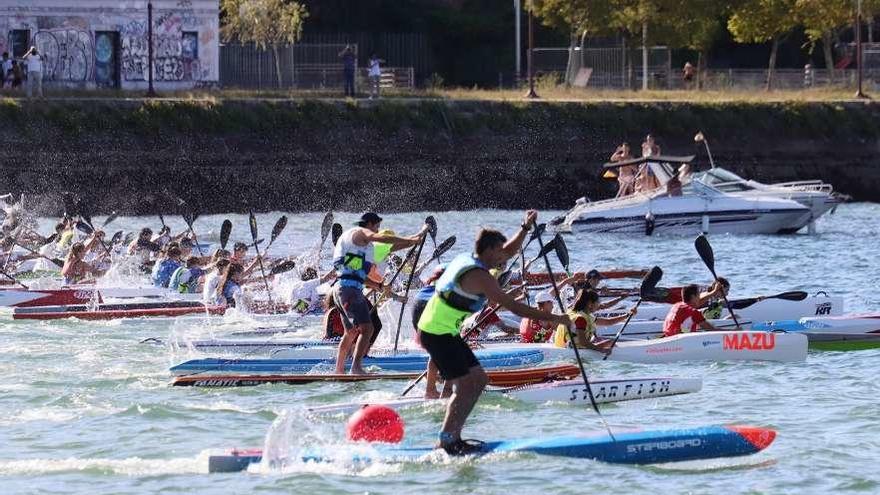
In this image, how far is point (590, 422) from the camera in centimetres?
1561

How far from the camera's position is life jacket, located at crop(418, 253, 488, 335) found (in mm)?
12938

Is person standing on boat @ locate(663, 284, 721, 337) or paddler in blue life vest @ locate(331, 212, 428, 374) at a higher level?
paddler in blue life vest @ locate(331, 212, 428, 374)

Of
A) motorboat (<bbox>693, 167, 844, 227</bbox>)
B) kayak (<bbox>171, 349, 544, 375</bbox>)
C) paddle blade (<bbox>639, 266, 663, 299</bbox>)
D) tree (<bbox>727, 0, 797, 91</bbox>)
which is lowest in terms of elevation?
kayak (<bbox>171, 349, 544, 375</bbox>)

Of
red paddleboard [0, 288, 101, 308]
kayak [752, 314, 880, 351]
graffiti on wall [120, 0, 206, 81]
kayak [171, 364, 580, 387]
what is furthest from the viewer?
graffiti on wall [120, 0, 206, 81]

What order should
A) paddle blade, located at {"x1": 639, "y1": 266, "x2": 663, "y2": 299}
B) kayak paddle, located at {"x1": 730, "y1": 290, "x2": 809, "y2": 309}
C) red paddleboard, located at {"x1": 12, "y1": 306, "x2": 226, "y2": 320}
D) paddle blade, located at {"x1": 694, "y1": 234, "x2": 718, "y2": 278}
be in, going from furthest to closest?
red paddleboard, located at {"x1": 12, "y1": 306, "x2": 226, "y2": 320}
kayak paddle, located at {"x1": 730, "y1": 290, "x2": 809, "y2": 309}
paddle blade, located at {"x1": 694, "y1": 234, "x2": 718, "y2": 278}
paddle blade, located at {"x1": 639, "y1": 266, "x2": 663, "y2": 299}

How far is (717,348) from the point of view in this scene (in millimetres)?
18984

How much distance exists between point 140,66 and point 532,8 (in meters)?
12.8

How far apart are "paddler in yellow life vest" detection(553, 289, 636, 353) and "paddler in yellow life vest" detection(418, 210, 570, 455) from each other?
4.19 metres

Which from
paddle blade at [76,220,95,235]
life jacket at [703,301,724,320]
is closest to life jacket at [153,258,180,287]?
paddle blade at [76,220,95,235]

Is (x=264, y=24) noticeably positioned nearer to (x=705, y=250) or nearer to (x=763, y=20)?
(x=763, y=20)

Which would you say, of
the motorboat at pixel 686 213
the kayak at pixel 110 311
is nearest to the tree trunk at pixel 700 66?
the motorboat at pixel 686 213

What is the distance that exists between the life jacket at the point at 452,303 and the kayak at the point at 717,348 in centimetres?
577

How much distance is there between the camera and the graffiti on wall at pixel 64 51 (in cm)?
5059

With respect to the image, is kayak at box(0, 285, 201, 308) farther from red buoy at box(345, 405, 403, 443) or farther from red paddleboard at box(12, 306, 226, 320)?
red buoy at box(345, 405, 403, 443)
